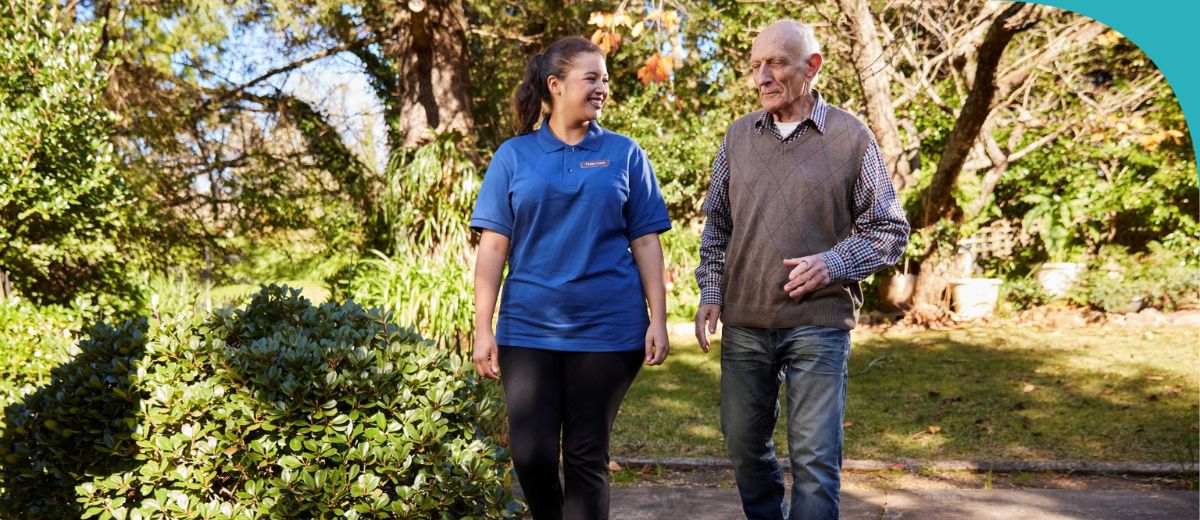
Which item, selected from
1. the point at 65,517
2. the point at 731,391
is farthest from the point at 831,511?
the point at 65,517

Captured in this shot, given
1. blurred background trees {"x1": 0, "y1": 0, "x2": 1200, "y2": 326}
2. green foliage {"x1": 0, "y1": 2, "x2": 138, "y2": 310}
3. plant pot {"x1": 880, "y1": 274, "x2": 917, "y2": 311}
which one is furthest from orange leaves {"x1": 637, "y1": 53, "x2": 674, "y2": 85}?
plant pot {"x1": 880, "y1": 274, "x2": 917, "y2": 311}

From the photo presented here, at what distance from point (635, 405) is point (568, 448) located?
181 inches

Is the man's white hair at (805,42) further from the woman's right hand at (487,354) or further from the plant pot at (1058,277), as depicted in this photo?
the plant pot at (1058,277)

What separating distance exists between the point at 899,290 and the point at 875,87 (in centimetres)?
232

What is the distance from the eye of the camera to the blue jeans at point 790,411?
9.79ft

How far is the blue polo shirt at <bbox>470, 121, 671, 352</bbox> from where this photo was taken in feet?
9.89

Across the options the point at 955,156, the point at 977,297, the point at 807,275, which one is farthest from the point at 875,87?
the point at 807,275

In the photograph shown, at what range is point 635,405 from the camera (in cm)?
759

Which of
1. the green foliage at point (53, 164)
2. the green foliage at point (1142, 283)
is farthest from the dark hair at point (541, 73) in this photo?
the green foliage at point (1142, 283)

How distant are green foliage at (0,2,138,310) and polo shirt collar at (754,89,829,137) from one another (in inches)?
201

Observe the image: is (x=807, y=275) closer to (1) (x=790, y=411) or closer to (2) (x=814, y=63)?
(1) (x=790, y=411)

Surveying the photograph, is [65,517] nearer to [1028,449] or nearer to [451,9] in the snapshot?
[1028,449]

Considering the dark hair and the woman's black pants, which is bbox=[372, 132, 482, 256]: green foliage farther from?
the woman's black pants

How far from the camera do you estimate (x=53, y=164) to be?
663cm
